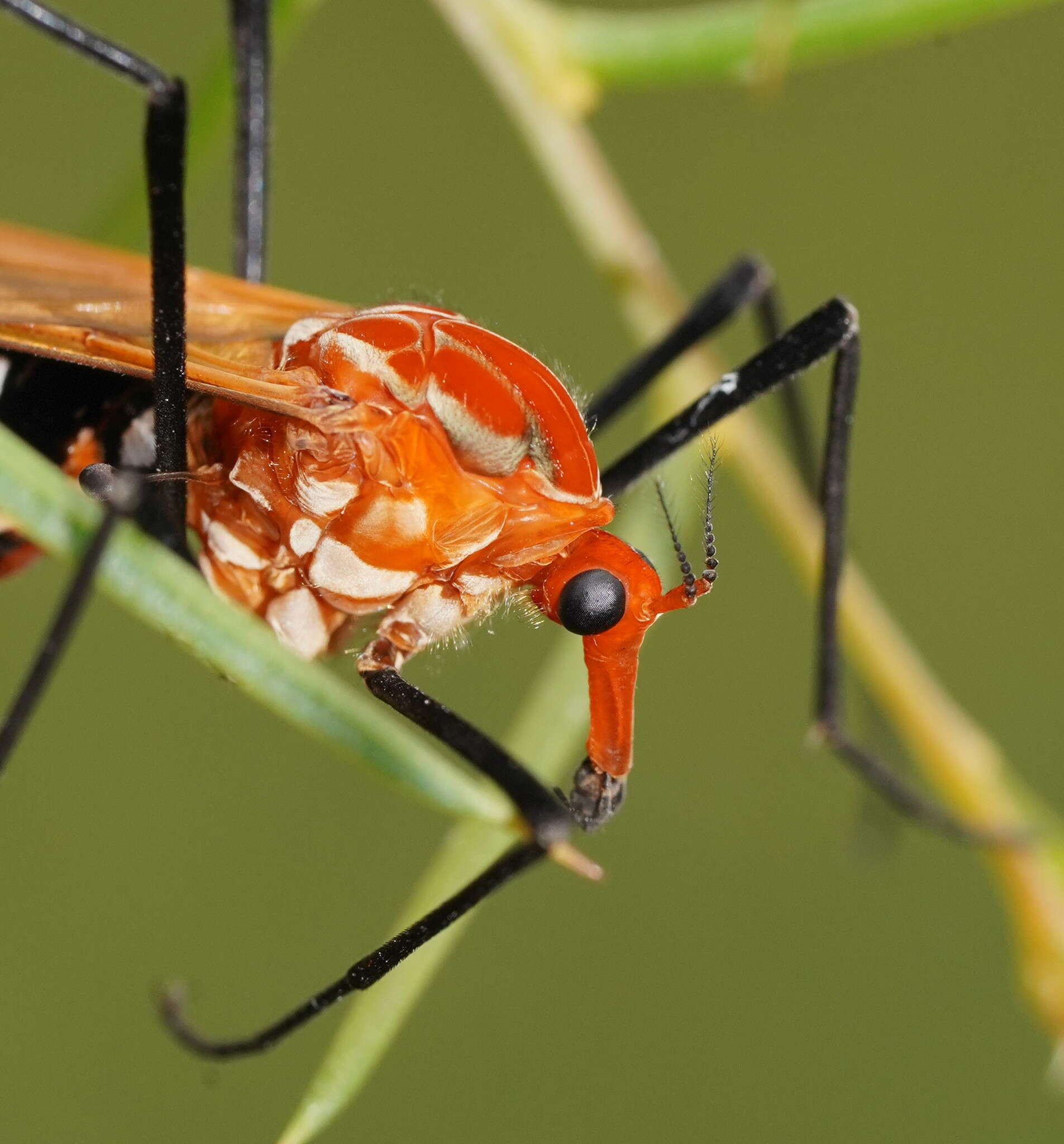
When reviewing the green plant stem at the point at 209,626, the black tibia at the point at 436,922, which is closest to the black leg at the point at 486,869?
the black tibia at the point at 436,922

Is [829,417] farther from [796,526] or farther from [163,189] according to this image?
[163,189]

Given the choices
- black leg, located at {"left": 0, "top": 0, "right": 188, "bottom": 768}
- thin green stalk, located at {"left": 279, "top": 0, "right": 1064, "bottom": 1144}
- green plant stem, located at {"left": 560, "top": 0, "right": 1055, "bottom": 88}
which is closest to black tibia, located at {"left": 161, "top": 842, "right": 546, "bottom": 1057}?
thin green stalk, located at {"left": 279, "top": 0, "right": 1064, "bottom": 1144}

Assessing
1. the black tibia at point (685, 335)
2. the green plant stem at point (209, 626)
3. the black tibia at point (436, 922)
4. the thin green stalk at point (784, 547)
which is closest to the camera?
the green plant stem at point (209, 626)

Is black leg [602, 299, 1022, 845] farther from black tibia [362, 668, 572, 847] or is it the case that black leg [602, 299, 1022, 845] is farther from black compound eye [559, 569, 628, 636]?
black tibia [362, 668, 572, 847]

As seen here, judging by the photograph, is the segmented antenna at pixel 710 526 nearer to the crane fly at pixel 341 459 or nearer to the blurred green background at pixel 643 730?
the crane fly at pixel 341 459

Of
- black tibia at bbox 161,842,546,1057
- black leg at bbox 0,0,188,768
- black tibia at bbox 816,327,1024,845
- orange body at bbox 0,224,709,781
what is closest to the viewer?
black tibia at bbox 161,842,546,1057

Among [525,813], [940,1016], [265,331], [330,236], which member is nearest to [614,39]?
[265,331]

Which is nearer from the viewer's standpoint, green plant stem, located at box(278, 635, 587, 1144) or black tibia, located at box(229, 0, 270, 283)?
green plant stem, located at box(278, 635, 587, 1144)
